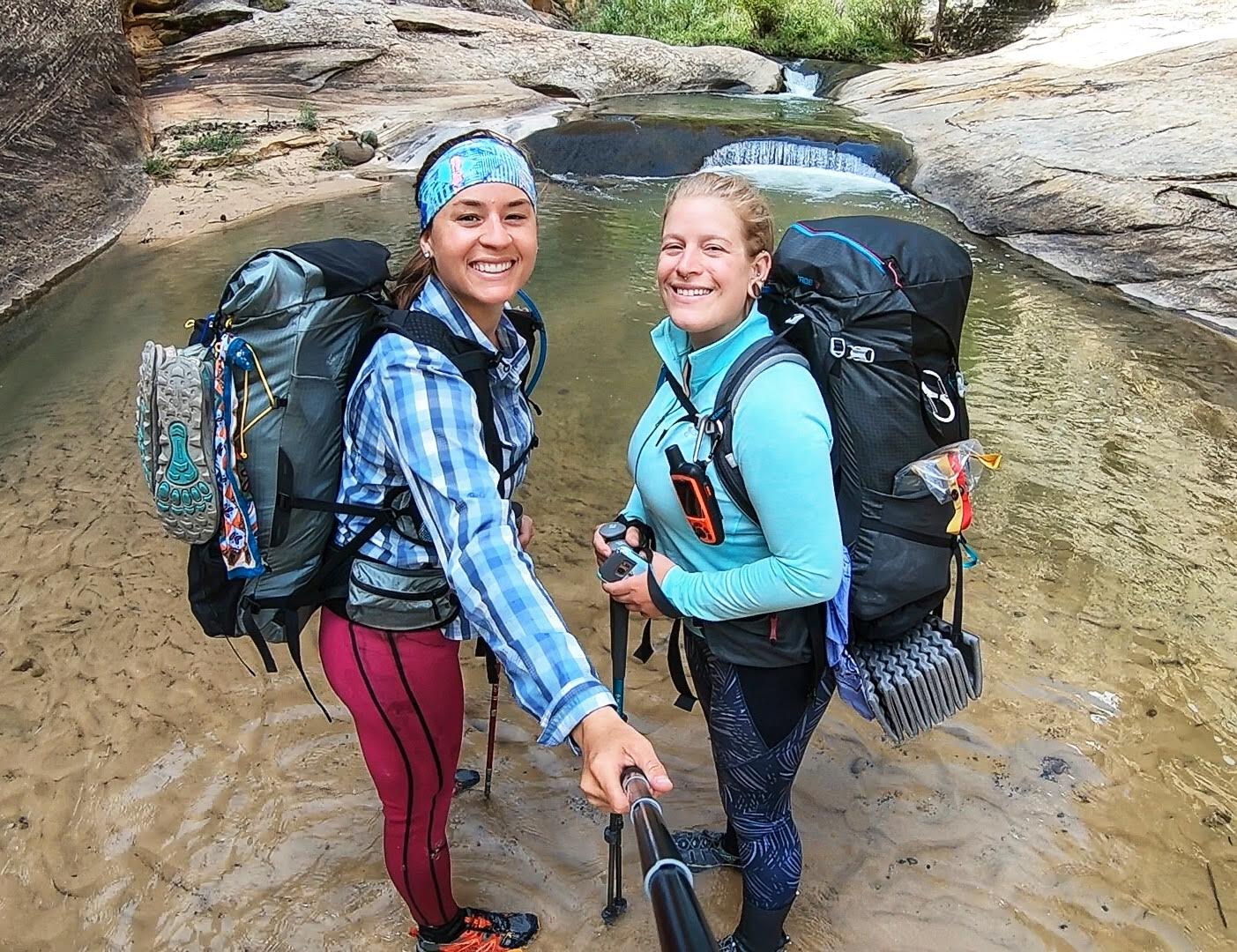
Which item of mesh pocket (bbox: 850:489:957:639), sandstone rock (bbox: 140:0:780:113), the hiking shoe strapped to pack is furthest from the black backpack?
sandstone rock (bbox: 140:0:780:113)

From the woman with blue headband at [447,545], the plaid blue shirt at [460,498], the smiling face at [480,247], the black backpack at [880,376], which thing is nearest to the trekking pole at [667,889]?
the woman with blue headband at [447,545]

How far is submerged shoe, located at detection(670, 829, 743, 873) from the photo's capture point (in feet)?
8.33

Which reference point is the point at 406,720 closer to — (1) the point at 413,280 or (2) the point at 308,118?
(1) the point at 413,280

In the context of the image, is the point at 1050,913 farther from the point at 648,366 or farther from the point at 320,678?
the point at 648,366

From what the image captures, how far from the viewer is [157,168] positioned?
10.2 meters

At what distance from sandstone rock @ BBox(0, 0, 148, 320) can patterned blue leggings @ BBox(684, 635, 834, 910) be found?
721 centimetres

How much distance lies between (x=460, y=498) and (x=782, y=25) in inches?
900

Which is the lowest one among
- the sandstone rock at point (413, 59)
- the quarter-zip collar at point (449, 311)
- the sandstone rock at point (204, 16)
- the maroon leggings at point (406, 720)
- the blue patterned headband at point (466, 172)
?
the maroon leggings at point (406, 720)

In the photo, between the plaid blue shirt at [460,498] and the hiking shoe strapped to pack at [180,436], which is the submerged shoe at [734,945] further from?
the hiking shoe strapped to pack at [180,436]

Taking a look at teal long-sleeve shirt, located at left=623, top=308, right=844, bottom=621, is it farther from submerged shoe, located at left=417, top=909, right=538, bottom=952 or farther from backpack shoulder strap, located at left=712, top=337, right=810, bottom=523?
submerged shoe, located at left=417, top=909, right=538, bottom=952

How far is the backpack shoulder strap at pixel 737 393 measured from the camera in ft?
5.31

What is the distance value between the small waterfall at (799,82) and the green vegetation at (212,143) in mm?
11014

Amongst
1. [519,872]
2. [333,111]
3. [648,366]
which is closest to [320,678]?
[519,872]

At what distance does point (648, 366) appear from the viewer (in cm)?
608
